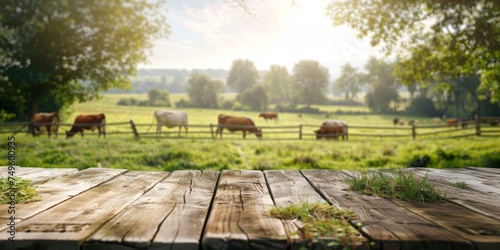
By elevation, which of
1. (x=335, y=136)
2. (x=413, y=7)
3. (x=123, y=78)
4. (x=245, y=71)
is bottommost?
(x=335, y=136)

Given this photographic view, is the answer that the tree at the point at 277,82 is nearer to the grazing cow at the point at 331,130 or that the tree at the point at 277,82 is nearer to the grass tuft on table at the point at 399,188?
the grazing cow at the point at 331,130

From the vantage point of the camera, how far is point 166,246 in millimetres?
1310

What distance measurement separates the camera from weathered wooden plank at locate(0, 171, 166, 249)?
1349mm

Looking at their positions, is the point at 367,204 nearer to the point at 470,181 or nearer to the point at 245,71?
the point at 470,181

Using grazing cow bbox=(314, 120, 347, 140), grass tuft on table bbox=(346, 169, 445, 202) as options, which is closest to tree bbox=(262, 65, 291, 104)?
grazing cow bbox=(314, 120, 347, 140)

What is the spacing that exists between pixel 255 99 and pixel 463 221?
79.1 metres

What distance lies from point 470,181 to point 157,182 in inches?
84.4

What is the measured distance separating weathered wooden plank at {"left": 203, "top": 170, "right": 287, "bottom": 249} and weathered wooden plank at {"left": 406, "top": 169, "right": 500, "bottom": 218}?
103cm

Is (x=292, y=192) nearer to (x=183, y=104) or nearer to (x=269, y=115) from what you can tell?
(x=269, y=115)

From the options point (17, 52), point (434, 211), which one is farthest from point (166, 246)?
point (17, 52)

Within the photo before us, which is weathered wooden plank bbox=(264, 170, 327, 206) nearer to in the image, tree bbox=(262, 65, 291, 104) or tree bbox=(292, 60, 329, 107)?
tree bbox=(292, 60, 329, 107)

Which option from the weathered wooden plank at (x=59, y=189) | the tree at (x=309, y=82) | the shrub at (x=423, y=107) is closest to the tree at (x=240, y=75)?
the tree at (x=309, y=82)

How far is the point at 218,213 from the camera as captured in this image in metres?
1.73

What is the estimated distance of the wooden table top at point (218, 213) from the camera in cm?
135
